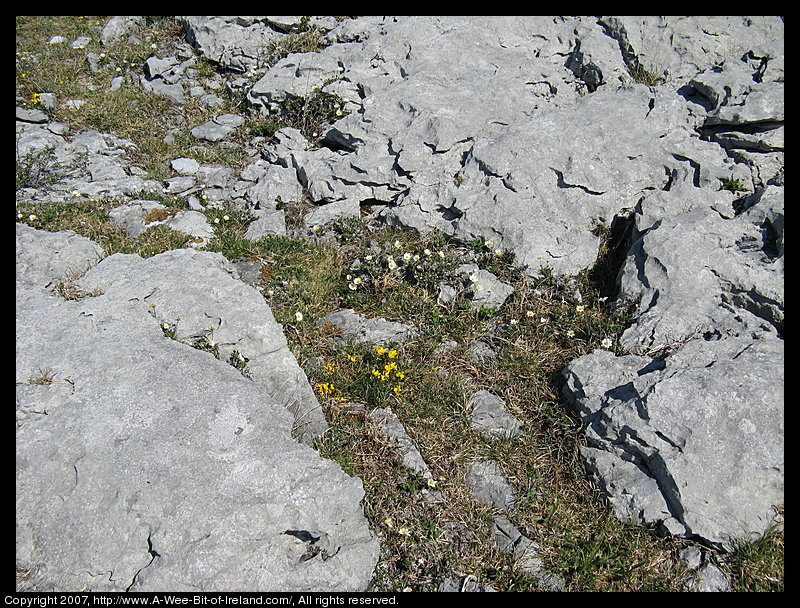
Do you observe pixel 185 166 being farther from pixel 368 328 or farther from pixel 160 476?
pixel 160 476

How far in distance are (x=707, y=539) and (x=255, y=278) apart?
4.35m

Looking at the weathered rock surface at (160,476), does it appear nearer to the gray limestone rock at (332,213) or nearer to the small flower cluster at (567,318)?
the gray limestone rock at (332,213)

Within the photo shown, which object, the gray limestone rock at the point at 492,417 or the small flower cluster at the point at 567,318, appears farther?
the small flower cluster at the point at 567,318

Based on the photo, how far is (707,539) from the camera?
3.78 m

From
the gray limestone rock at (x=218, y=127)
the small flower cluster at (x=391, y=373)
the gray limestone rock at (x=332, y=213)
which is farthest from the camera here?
the gray limestone rock at (x=218, y=127)

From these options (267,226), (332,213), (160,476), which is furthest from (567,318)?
(160,476)

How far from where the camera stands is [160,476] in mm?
3773

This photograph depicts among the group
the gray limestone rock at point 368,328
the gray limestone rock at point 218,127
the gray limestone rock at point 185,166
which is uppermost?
the gray limestone rock at point 368,328

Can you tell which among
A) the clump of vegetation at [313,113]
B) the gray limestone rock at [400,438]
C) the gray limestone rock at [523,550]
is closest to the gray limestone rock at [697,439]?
the gray limestone rock at [523,550]

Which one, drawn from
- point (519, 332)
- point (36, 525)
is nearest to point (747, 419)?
point (519, 332)

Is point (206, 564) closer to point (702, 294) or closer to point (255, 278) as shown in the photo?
point (255, 278)

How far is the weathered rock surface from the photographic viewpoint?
354 centimetres

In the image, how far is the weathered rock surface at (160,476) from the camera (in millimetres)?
3535

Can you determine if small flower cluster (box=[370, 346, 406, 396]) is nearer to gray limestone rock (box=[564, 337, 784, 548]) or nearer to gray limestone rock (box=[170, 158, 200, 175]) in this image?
gray limestone rock (box=[564, 337, 784, 548])
